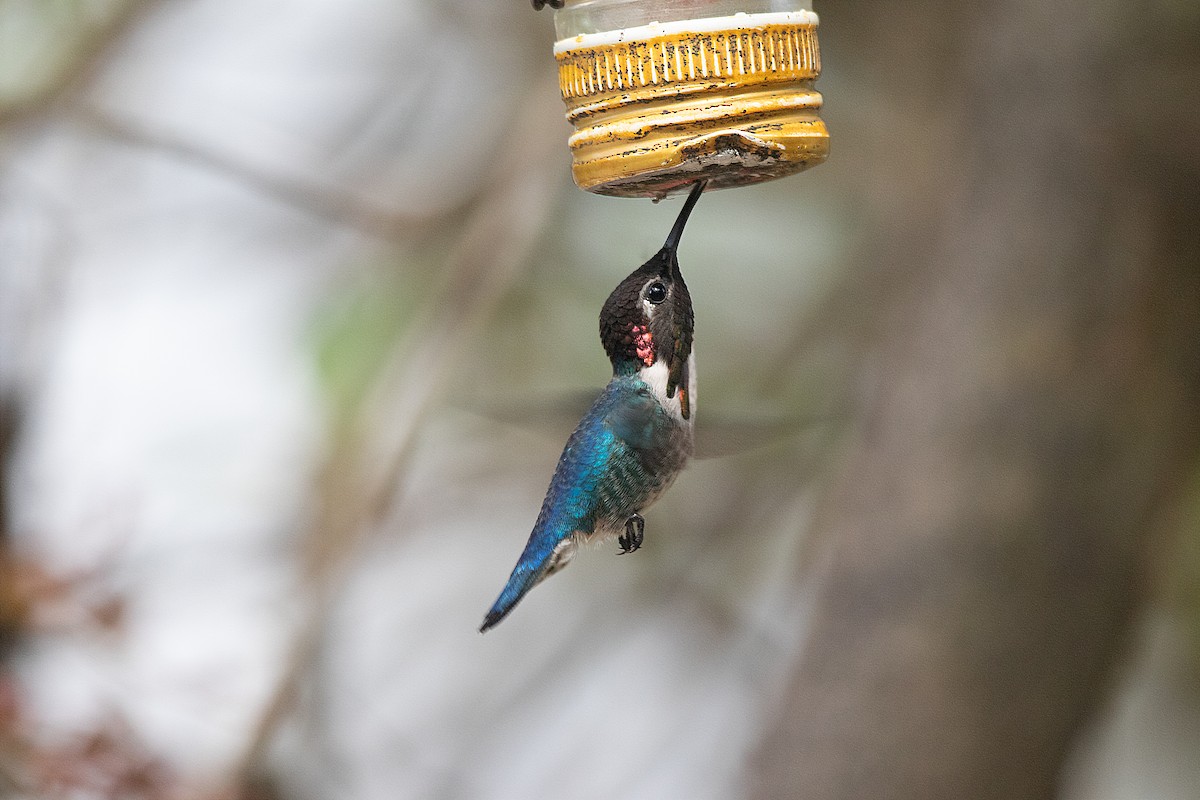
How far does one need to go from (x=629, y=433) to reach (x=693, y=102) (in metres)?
0.44

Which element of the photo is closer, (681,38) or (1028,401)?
(681,38)

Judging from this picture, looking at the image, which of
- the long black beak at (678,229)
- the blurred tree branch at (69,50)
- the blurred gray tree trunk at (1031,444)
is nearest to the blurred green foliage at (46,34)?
the blurred tree branch at (69,50)

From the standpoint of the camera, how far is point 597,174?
4.50 feet

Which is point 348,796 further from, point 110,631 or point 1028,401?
point 1028,401

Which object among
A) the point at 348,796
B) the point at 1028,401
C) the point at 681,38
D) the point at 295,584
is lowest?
the point at 348,796

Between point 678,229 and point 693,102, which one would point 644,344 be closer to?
point 678,229

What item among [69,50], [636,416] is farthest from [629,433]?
[69,50]

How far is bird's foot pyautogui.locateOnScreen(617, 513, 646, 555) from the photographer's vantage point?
167cm

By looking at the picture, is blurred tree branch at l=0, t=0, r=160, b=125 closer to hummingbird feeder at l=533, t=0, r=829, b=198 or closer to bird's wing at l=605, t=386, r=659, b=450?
bird's wing at l=605, t=386, r=659, b=450

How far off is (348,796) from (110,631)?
141cm

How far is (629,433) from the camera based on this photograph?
5.43 ft

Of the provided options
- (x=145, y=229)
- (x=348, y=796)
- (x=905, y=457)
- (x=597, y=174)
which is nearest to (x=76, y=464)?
(x=145, y=229)

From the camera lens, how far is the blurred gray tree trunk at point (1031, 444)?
346 cm

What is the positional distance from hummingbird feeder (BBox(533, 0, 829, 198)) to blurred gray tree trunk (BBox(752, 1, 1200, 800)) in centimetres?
225
